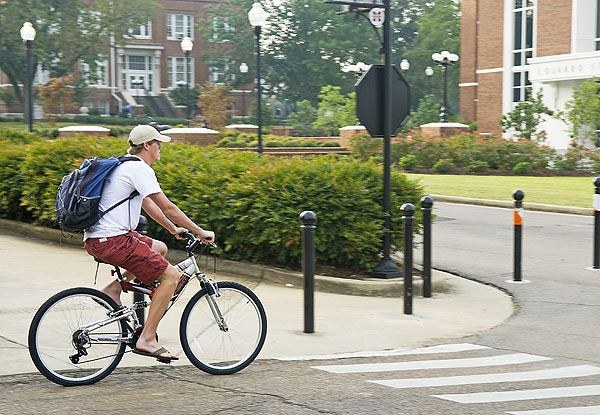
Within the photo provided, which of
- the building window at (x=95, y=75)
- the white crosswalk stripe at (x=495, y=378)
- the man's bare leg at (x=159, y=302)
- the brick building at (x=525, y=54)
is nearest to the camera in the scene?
the man's bare leg at (x=159, y=302)

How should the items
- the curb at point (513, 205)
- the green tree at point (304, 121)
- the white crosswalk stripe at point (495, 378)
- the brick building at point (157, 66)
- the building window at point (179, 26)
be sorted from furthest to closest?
the building window at point (179, 26), the brick building at point (157, 66), the green tree at point (304, 121), the curb at point (513, 205), the white crosswalk stripe at point (495, 378)

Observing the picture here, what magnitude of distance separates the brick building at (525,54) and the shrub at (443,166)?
458 inches

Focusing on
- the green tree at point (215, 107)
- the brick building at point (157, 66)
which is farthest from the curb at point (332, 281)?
the brick building at point (157, 66)

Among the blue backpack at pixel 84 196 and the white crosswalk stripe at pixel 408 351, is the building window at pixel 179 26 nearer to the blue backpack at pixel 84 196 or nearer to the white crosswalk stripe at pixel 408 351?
the white crosswalk stripe at pixel 408 351

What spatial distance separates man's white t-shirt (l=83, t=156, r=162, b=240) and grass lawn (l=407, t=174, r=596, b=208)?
46.9 ft

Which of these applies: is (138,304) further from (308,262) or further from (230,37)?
(230,37)

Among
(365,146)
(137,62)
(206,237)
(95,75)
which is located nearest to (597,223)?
(206,237)

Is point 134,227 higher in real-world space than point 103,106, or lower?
lower

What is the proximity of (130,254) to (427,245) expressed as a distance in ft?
14.7

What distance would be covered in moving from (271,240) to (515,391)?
457 cm

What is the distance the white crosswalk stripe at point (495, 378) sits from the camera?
6031 millimetres

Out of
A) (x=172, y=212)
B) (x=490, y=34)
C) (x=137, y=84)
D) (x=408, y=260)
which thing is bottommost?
(x=408, y=260)

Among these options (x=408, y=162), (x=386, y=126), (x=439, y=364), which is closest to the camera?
(x=439, y=364)

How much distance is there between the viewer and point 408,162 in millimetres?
29453
